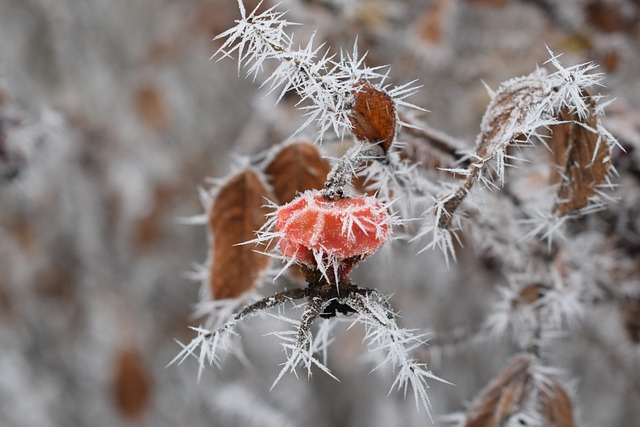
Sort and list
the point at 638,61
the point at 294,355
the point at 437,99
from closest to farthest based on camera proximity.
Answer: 1. the point at 294,355
2. the point at 638,61
3. the point at 437,99

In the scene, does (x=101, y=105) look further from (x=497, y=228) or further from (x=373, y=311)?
(x=373, y=311)

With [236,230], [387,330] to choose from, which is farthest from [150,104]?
[387,330]

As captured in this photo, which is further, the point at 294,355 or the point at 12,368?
the point at 12,368

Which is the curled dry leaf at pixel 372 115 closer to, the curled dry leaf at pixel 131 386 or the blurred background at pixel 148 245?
the blurred background at pixel 148 245

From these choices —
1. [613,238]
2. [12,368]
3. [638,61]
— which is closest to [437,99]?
[638,61]

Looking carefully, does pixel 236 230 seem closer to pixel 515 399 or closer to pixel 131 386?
pixel 515 399

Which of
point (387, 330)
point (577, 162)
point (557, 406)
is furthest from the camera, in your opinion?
point (557, 406)

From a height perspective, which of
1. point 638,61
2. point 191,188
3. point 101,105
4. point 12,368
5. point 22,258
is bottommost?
point 12,368
